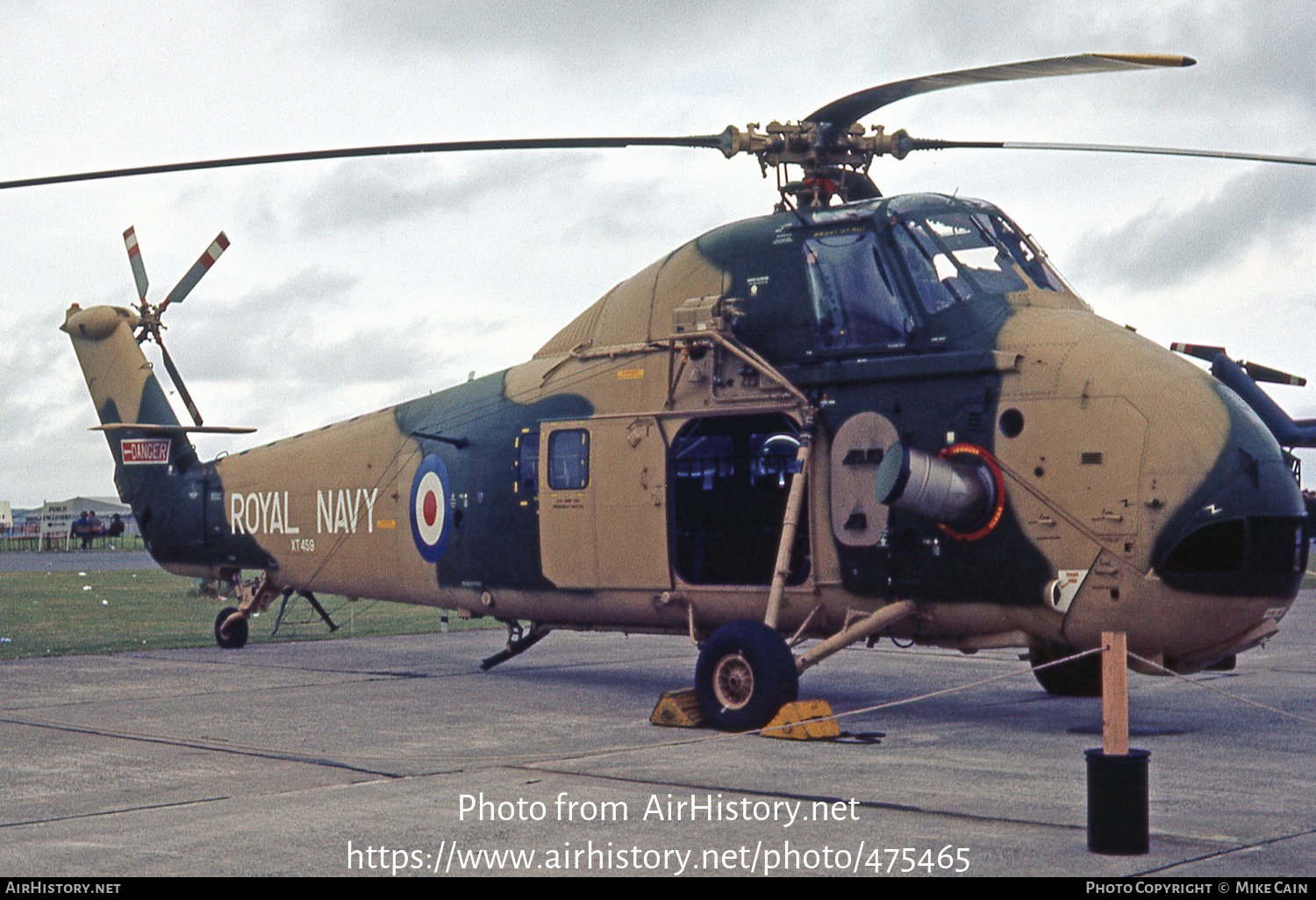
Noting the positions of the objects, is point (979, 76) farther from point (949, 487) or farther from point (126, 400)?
point (126, 400)

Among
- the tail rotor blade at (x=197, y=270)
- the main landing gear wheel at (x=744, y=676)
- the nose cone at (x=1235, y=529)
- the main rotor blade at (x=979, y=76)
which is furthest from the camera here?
the tail rotor blade at (x=197, y=270)

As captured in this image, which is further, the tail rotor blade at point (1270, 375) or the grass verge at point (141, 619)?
the tail rotor blade at point (1270, 375)

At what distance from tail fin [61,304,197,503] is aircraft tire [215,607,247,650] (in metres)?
2.11

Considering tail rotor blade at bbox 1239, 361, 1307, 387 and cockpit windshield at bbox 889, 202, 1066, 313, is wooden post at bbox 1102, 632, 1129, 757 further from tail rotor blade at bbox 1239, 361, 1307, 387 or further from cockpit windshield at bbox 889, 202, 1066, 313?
tail rotor blade at bbox 1239, 361, 1307, 387

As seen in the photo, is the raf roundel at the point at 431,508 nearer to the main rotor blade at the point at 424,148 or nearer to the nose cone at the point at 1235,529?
the main rotor blade at the point at 424,148

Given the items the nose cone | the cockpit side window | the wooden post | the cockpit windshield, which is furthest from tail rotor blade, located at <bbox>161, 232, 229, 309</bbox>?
the wooden post

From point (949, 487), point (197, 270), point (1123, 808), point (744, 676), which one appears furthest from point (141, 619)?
point (1123, 808)

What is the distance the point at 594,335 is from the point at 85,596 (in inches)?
A: 851

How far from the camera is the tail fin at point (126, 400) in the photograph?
64.0 feet

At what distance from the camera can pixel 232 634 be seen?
19312 millimetres

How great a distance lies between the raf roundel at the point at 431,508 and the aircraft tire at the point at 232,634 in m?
4.87

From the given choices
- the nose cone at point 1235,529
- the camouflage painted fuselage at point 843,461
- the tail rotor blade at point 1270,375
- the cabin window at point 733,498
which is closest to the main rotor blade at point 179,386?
the camouflage painted fuselage at point 843,461
